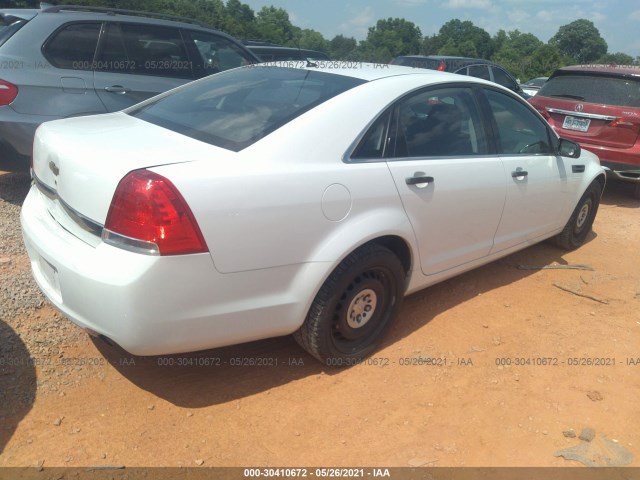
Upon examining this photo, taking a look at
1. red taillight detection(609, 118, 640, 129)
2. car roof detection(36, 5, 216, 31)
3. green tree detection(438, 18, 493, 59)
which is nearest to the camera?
car roof detection(36, 5, 216, 31)

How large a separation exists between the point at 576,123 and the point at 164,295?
6415 millimetres

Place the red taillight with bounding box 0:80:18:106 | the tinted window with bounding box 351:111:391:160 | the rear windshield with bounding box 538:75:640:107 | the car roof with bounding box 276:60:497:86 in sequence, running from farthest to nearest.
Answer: the rear windshield with bounding box 538:75:640:107 → the red taillight with bounding box 0:80:18:106 → the car roof with bounding box 276:60:497:86 → the tinted window with bounding box 351:111:391:160

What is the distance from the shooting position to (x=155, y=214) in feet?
7.42

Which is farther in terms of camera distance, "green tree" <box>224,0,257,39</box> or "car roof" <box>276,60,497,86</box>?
"green tree" <box>224,0,257,39</box>

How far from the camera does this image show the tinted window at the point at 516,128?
3896 mm

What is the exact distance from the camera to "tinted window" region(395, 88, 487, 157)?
3203 mm

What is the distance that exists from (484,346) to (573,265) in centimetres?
192

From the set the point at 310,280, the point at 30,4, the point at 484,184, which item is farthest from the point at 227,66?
the point at 30,4

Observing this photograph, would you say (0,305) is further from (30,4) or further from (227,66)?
(30,4)

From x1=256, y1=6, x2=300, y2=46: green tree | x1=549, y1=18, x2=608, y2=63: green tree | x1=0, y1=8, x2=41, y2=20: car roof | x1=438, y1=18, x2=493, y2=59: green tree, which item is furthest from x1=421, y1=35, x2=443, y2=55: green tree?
x1=0, y1=8, x2=41, y2=20: car roof

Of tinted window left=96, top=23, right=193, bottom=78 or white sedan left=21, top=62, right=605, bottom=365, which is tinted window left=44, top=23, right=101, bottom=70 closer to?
tinted window left=96, top=23, right=193, bottom=78

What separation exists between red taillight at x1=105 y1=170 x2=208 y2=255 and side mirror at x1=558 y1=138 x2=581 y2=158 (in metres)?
3.26

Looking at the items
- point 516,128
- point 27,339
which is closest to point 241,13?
point 516,128

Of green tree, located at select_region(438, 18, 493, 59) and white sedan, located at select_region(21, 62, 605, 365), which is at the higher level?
green tree, located at select_region(438, 18, 493, 59)
